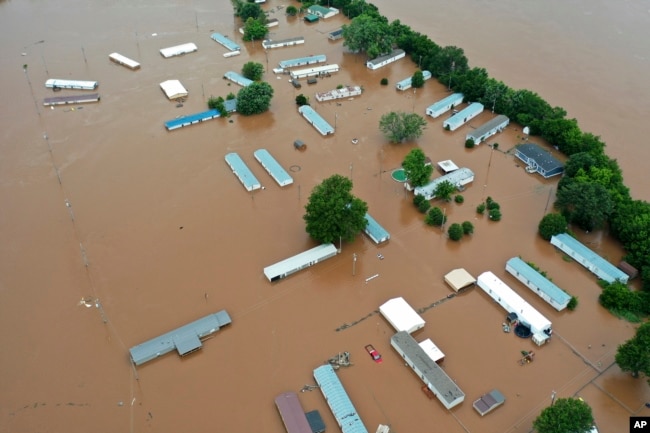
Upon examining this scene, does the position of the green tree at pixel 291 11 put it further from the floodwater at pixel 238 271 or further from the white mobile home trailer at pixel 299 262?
the white mobile home trailer at pixel 299 262

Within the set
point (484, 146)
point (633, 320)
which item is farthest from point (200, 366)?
point (484, 146)

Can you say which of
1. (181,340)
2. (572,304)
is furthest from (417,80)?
(181,340)

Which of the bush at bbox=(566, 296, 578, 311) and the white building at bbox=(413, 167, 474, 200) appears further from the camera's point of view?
the white building at bbox=(413, 167, 474, 200)

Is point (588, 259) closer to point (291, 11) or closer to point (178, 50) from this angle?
point (178, 50)

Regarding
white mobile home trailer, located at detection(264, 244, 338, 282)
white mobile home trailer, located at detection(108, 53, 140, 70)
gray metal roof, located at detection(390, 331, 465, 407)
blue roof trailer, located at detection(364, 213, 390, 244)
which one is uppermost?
white mobile home trailer, located at detection(108, 53, 140, 70)

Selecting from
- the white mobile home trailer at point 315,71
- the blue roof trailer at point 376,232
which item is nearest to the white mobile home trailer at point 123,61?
the white mobile home trailer at point 315,71

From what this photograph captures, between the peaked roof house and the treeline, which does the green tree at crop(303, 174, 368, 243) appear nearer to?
the treeline

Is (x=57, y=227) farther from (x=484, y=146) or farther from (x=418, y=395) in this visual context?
(x=484, y=146)

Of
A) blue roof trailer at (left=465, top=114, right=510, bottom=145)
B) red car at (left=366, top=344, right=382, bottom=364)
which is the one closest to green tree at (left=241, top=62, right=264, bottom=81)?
blue roof trailer at (left=465, top=114, right=510, bottom=145)
